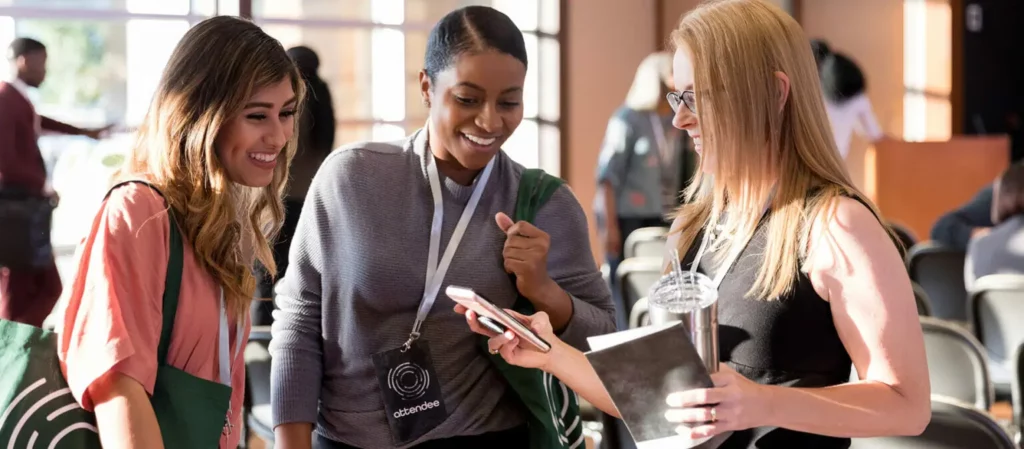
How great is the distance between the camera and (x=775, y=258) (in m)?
1.58

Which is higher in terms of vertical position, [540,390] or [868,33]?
[868,33]

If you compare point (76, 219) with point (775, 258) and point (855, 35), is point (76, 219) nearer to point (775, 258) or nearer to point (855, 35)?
point (775, 258)

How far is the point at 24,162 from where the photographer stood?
4.99 metres

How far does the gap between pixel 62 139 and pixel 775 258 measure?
5.45m

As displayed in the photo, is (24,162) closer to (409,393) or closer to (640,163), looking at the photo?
(640,163)

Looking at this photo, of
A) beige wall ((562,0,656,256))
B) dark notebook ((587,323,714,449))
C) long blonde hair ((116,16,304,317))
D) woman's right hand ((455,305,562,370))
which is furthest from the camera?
beige wall ((562,0,656,256))

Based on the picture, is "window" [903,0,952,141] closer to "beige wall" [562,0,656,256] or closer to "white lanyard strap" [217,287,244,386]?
"beige wall" [562,0,656,256]

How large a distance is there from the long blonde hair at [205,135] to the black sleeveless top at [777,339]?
0.72 m

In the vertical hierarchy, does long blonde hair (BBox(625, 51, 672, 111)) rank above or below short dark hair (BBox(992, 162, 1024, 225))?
above

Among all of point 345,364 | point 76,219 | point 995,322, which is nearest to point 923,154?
point 995,322

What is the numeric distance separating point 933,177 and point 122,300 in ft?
28.2

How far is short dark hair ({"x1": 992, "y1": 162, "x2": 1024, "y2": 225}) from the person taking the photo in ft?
15.5

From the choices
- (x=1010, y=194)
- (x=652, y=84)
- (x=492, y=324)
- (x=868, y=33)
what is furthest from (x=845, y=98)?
(x=492, y=324)

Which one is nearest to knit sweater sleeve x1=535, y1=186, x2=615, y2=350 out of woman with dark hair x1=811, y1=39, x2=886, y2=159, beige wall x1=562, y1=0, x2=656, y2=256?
woman with dark hair x1=811, y1=39, x2=886, y2=159
